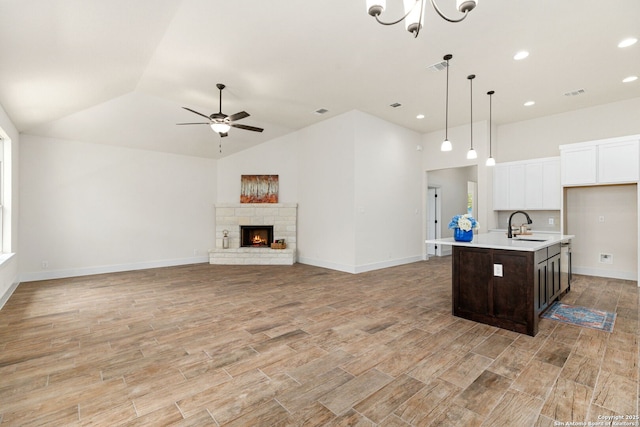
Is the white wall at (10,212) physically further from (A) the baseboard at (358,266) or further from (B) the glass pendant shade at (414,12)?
(B) the glass pendant shade at (414,12)

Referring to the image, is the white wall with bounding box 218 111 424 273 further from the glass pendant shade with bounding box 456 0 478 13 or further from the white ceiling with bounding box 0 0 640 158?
the glass pendant shade with bounding box 456 0 478 13

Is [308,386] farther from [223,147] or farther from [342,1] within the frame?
[223,147]

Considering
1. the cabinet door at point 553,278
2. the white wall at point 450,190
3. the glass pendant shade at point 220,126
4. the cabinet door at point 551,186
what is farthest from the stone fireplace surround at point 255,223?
the cabinet door at point 551,186

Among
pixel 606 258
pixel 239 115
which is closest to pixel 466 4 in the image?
pixel 239 115

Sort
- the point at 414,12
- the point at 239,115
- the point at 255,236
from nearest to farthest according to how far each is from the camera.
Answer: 1. the point at 414,12
2. the point at 239,115
3. the point at 255,236

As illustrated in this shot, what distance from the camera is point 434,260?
7895mm

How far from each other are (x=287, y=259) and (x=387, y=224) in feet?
8.41

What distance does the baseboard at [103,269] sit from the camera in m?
5.62

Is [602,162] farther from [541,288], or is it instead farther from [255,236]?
[255,236]

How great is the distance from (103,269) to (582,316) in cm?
823

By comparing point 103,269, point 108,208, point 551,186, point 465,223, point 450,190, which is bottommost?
point 103,269

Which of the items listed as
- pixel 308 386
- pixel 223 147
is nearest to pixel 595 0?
pixel 308 386

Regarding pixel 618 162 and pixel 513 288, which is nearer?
pixel 513 288

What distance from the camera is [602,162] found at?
525 centimetres
